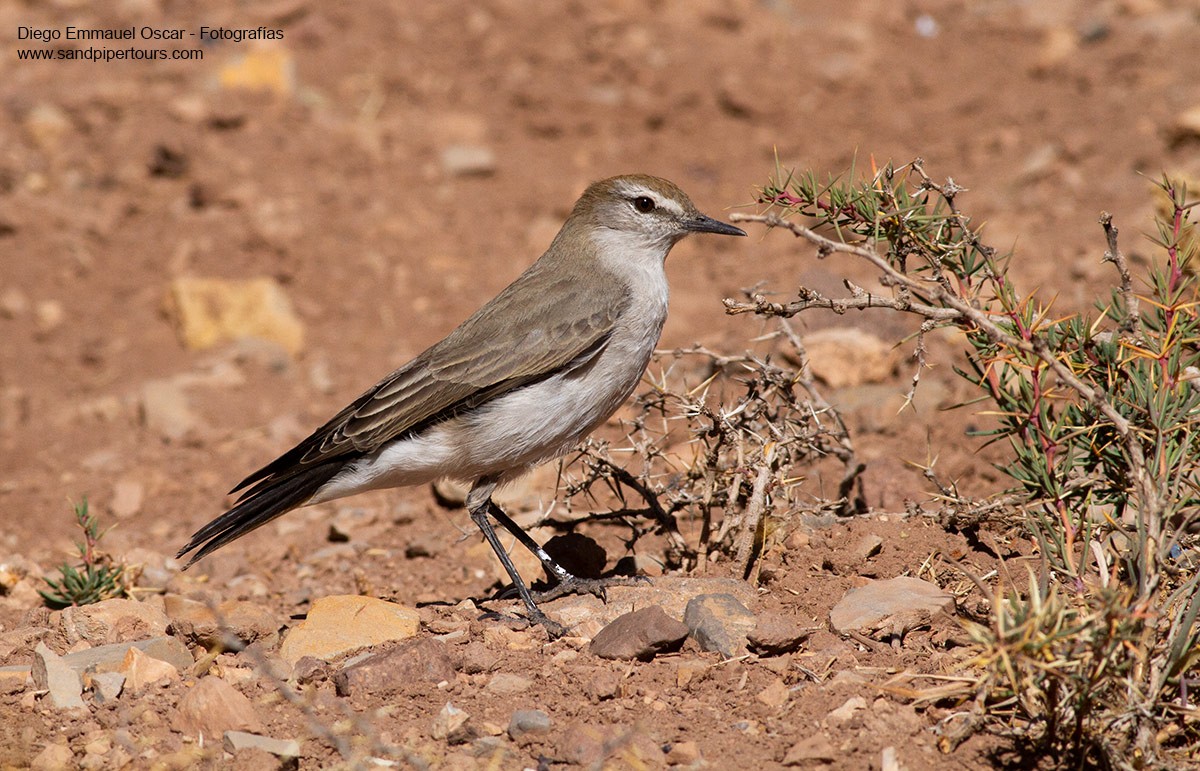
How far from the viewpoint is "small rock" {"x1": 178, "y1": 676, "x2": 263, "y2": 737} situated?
4.24 metres

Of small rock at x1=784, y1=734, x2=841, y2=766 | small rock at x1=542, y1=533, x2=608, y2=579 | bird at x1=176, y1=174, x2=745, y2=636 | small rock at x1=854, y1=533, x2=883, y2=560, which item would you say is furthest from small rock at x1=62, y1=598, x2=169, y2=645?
small rock at x1=854, y1=533, x2=883, y2=560

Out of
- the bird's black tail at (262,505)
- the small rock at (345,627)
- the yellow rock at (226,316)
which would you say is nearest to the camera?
the small rock at (345,627)

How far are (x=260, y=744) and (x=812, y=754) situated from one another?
6.12ft

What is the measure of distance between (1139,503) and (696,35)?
1014 cm

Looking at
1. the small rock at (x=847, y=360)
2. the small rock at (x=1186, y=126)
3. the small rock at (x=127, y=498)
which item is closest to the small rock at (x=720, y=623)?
the small rock at (x=847, y=360)

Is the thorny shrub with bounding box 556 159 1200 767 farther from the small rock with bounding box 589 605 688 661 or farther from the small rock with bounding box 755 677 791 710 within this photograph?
the small rock with bounding box 589 605 688 661

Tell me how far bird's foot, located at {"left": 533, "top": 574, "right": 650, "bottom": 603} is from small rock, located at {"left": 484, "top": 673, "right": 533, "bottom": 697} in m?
0.86

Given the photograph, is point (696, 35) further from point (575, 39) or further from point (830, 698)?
point (830, 698)

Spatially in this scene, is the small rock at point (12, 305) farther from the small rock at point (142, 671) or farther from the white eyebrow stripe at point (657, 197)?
the small rock at point (142, 671)

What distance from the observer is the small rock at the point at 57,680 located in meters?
4.45

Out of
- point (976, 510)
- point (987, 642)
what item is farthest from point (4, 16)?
point (987, 642)

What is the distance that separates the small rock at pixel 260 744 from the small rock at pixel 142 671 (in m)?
0.62

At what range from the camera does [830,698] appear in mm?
4219

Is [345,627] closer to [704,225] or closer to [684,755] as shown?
[684,755]
